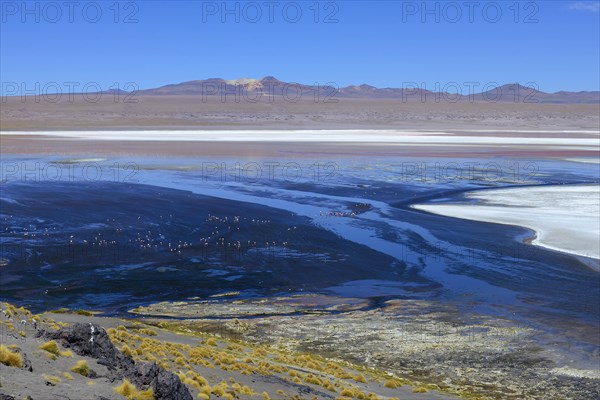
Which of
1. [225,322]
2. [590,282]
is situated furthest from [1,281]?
[590,282]

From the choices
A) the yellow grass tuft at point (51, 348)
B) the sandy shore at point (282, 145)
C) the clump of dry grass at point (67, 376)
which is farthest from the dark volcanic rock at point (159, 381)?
the sandy shore at point (282, 145)

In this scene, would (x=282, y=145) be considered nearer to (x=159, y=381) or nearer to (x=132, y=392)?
(x=159, y=381)

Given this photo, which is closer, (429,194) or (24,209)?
(24,209)

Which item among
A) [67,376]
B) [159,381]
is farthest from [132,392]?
[67,376]

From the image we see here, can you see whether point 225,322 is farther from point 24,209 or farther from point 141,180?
point 141,180

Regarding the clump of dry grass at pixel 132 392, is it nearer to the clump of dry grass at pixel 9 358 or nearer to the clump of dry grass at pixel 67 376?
the clump of dry grass at pixel 67 376

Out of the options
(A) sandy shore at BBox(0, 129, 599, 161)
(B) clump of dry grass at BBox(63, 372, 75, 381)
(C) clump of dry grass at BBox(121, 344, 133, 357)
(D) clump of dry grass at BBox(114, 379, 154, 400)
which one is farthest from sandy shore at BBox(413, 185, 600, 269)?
(A) sandy shore at BBox(0, 129, 599, 161)
